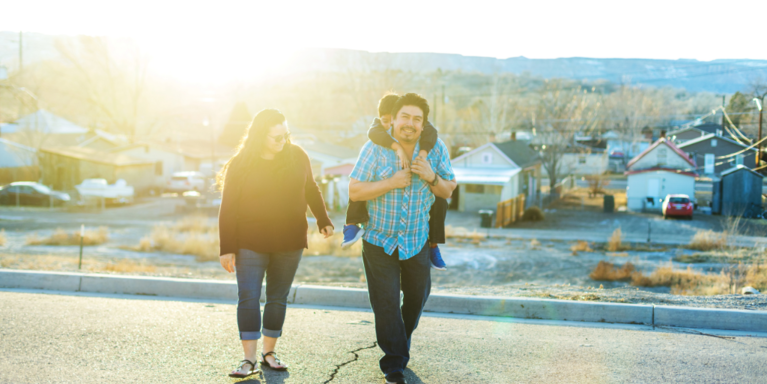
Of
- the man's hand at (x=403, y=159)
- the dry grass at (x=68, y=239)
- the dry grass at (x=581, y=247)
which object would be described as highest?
the man's hand at (x=403, y=159)

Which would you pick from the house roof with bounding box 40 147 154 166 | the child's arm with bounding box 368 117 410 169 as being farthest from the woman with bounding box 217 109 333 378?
the house roof with bounding box 40 147 154 166

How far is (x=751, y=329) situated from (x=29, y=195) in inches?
1575

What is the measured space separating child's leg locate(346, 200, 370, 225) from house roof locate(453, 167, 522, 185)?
3165 centimetres

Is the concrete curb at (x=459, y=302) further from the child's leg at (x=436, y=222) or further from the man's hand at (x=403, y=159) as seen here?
the man's hand at (x=403, y=159)

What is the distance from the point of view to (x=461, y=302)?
5.75 m

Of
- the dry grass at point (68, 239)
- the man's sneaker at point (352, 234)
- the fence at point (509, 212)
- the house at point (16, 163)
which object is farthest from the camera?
the house at point (16, 163)

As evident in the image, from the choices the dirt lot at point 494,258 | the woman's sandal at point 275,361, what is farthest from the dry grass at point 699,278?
the woman's sandal at point 275,361

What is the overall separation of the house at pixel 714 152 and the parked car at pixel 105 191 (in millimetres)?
51865

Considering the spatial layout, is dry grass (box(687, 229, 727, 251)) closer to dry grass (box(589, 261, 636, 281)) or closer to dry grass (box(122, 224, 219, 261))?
dry grass (box(589, 261, 636, 281))

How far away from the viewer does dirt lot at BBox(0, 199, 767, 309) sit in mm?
7868

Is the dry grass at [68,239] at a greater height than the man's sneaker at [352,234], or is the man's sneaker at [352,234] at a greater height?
the man's sneaker at [352,234]

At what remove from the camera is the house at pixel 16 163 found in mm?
44250

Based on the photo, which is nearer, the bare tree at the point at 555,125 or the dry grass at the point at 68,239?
the dry grass at the point at 68,239

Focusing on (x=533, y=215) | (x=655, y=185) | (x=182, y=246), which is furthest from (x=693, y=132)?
(x=182, y=246)
